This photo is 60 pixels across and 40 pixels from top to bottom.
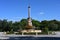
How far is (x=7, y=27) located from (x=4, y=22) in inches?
146

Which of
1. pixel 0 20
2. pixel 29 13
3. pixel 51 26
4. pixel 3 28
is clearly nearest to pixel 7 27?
pixel 3 28

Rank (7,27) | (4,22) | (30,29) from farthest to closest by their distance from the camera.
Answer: (4,22)
(7,27)
(30,29)

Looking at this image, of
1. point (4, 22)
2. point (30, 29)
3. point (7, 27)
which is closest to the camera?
point (30, 29)

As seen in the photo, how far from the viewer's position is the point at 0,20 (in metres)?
46.7

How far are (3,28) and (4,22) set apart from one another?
→ 10.8 feet

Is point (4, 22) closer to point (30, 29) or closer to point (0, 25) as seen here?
point (0, 25)

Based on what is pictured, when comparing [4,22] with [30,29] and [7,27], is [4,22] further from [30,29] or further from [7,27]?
[30,29]

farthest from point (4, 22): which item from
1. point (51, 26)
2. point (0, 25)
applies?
point (51, 26)

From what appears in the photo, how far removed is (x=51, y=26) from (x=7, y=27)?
10.3 m

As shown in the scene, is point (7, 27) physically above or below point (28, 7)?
below

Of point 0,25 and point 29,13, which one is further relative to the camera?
point 0,25

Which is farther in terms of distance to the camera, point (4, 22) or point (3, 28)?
point (4, 22)

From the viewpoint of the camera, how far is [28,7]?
28344 mm

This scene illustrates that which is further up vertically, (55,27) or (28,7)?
(28,7)
